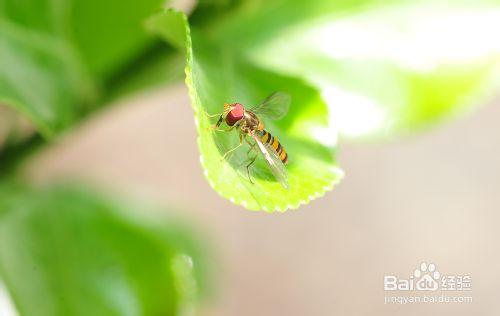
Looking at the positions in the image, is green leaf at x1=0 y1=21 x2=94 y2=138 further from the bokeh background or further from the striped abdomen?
the bokeh background

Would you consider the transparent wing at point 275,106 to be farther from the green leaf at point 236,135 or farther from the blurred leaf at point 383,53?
the blurred leaf at point 383,53

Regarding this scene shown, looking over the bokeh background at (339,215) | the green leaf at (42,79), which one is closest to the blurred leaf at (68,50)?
the green leaf at (42,79)

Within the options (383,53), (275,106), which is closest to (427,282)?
(383,53)

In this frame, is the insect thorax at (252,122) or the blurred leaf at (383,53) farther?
the blurred leaf at (383,53)

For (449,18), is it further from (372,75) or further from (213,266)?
(213,266)

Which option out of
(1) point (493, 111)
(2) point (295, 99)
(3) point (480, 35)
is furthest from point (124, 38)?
(1) point (493, 111)

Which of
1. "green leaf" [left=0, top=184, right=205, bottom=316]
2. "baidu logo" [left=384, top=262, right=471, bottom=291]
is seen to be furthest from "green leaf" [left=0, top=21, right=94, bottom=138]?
"baidu logo" [left=384, top=262, right=471, bottom=291]
